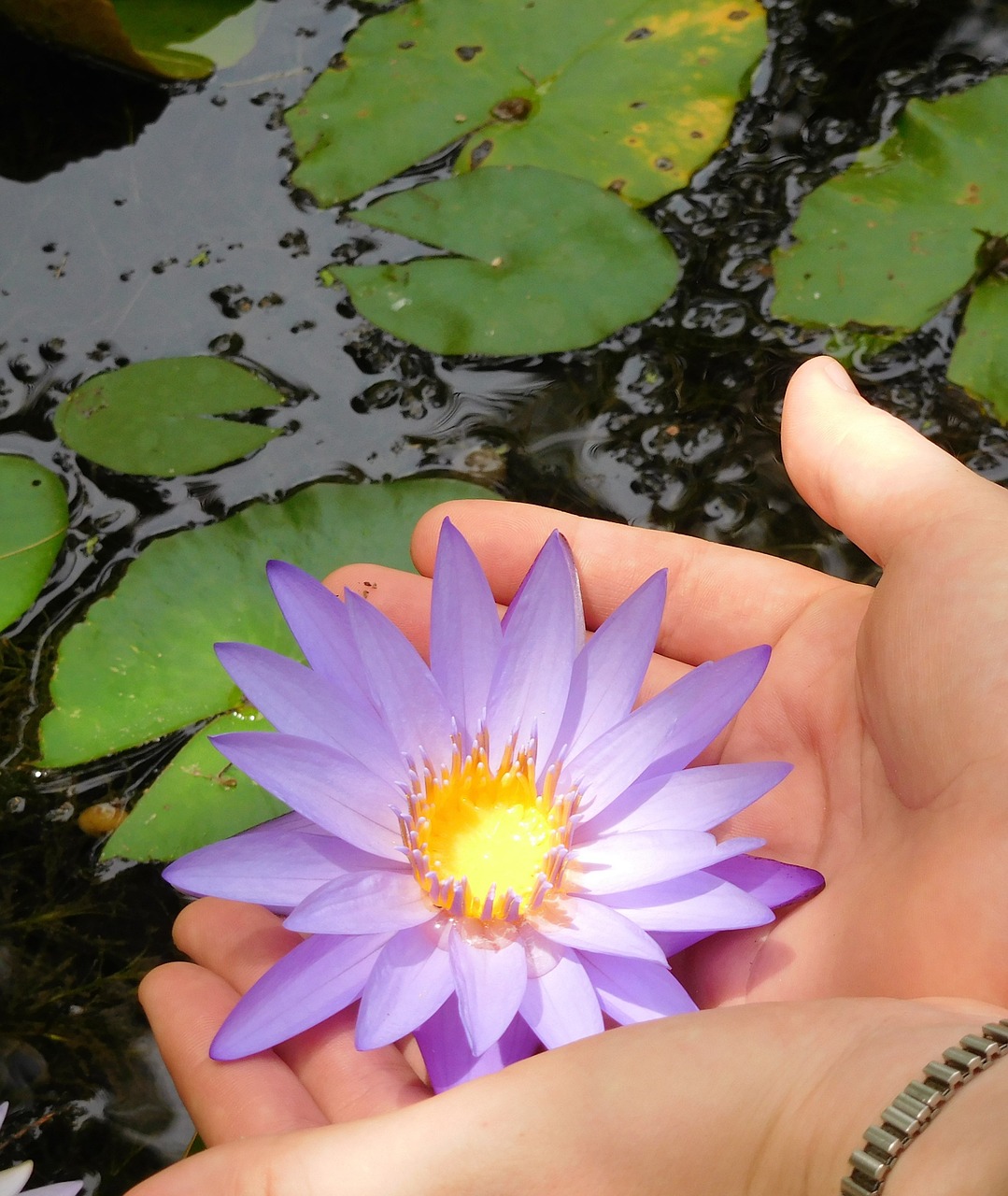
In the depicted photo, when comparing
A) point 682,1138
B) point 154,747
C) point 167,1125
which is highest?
point 682,1138

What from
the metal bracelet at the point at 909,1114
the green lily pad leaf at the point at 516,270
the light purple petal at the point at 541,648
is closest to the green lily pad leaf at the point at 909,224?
the green lily pad leaf at the point at 516,270

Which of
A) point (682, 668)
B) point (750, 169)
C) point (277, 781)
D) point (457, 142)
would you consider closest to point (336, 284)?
point (457, 142)

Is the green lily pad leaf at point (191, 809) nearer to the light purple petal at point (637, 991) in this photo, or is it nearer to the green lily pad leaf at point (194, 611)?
the green lily pad leaf at point (194, 611)

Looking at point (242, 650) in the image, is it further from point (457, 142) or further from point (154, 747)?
point (457, 142)

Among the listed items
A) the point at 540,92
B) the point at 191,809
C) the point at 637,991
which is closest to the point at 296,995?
the point at 637,991

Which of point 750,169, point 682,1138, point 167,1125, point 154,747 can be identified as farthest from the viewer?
point 750,169

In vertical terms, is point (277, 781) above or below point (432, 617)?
below

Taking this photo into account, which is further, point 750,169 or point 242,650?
point 750,169

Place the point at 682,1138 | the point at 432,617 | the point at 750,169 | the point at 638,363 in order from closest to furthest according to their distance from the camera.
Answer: the point at 682,1138
the point at 432,617
the point at 638,363
the point at 750,169
